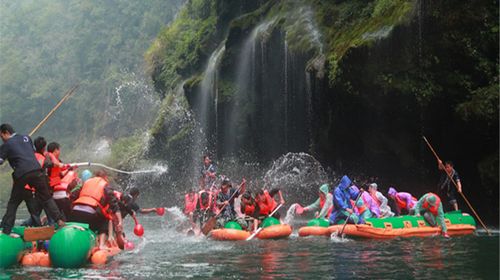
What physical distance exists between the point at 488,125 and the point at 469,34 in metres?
2.65

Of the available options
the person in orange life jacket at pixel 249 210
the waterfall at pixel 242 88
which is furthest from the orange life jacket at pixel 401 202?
the waterfall at pixel 242 88

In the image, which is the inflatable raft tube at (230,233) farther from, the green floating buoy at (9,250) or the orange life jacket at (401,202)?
the green floating buoy at (9,250)

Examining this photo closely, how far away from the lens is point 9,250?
856 cm

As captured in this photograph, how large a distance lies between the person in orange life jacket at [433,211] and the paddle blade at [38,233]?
840 centimetres

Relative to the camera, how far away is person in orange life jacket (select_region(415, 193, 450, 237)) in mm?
13062

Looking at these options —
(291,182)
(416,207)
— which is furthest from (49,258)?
(291,182)

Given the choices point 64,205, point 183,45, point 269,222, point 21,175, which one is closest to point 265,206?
point 269,222

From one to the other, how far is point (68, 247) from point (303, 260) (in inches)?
150

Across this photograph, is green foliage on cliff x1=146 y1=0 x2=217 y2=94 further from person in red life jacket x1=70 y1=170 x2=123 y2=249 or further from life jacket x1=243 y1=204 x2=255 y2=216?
person in red life jacket x1=70 y1=170 x2=123 y2=249

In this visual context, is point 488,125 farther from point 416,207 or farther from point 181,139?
point 181,139

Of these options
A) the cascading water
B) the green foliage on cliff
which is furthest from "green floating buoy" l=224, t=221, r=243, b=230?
the green foliage on cliff

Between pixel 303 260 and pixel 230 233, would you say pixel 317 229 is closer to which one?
pixel 230 233

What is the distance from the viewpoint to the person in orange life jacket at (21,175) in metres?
8.63

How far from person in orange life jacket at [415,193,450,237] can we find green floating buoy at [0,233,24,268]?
8.80 metres
